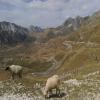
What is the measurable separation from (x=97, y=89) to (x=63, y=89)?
4.73 metres

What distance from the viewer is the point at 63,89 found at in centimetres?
4184

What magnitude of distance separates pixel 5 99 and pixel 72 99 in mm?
8376

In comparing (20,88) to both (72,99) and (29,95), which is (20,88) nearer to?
(29,95)

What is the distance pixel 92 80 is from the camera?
44531mm

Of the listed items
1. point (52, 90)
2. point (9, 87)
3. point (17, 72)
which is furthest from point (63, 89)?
point (17, 72)

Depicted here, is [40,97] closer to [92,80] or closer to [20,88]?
[20,88]

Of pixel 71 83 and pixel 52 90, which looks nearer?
pixel 52 90

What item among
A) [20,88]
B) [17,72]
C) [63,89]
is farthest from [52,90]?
[17,72]

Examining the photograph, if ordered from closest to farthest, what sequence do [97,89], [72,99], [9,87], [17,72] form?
1. [72,99]
2. [97,89]
3. [9,87]
4. [17,72]

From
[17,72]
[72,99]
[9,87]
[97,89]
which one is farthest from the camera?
[17,72]

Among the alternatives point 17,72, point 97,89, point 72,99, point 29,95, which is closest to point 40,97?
point 29,95

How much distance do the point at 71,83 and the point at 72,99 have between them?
7.65m

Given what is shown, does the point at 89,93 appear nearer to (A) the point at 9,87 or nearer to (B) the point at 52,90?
(B) the point at 52,90

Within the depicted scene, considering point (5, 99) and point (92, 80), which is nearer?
point (5, 99)
